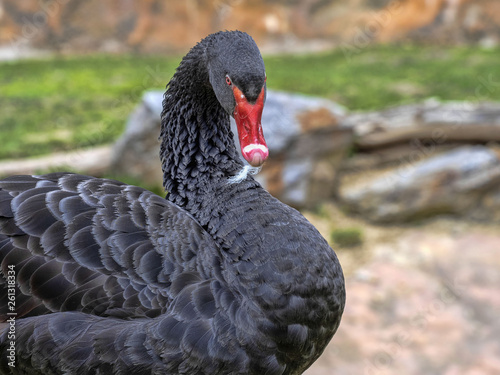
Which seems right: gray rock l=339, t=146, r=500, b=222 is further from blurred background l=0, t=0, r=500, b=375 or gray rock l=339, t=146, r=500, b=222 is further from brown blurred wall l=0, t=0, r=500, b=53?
brown blurred wall l=0, t=0, r=500, b=53

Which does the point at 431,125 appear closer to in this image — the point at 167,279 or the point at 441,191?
the point at 441,191

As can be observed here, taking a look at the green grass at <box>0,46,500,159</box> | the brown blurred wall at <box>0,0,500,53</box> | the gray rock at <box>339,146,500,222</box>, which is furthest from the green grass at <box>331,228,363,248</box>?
the brown blurred wall at <box>0,0,500,53</box>

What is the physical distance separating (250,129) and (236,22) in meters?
9.99

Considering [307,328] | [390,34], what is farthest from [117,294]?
[390,34]

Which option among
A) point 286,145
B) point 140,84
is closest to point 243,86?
point 286,145

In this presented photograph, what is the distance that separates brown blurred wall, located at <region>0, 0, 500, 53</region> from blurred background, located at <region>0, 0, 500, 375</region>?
4.15 feet

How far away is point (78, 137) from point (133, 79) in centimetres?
238

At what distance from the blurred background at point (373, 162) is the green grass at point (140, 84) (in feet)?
0.10

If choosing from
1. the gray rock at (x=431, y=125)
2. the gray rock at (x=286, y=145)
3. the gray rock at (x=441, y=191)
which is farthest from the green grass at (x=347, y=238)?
the gray rock at (x=431, y=125)

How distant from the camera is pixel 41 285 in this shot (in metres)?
1.63

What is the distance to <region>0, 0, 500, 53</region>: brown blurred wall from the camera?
996 centimetres

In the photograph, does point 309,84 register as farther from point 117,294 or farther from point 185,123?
point 117,294

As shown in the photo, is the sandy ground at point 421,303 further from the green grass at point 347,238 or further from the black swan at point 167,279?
the black swan at point 167,279

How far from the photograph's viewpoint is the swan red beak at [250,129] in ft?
4.99
